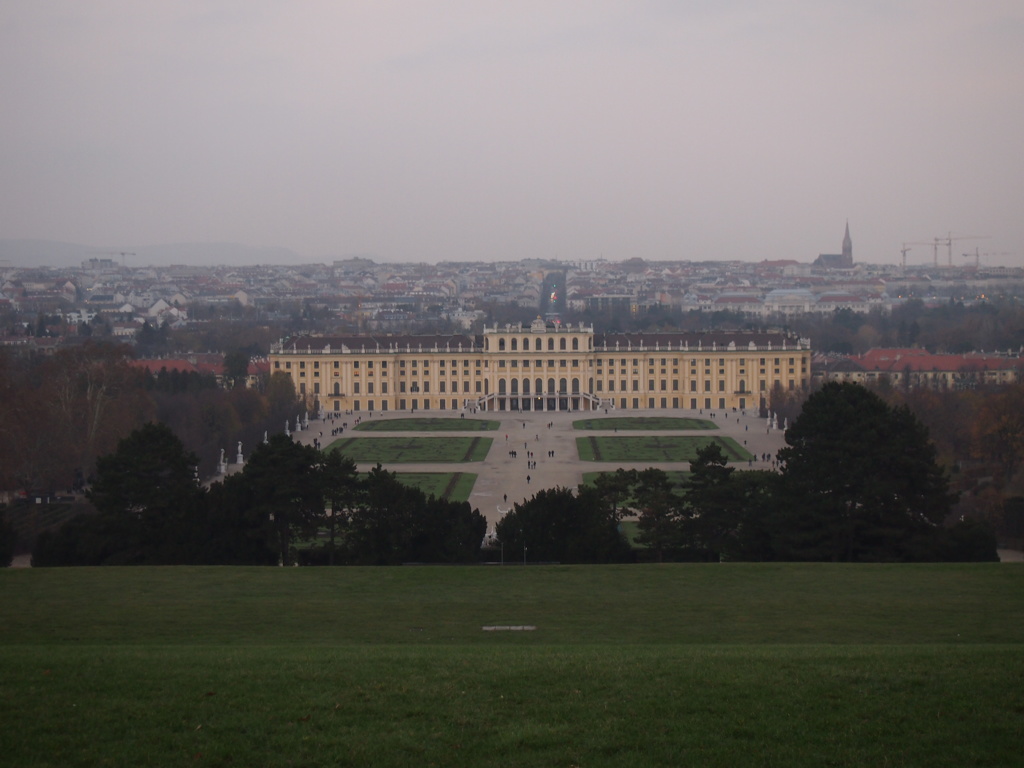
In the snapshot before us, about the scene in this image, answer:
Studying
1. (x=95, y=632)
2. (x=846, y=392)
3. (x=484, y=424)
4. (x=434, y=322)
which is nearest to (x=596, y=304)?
(x=434, y=322)

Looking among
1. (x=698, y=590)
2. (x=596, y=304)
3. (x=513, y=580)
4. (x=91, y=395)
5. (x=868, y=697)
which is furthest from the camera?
(x=596, y=304)

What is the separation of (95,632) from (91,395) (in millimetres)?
35211

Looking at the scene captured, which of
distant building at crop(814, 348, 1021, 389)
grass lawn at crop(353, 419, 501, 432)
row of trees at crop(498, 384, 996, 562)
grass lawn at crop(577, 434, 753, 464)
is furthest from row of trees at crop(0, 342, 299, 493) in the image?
distant building at crop(814, 348, 1021, 389)

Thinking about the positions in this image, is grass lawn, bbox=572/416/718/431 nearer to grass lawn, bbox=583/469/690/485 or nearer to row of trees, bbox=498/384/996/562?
grass lawn, bbox=583/469/690/485

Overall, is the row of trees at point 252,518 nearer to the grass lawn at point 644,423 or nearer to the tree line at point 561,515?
the tree line at point 561,515

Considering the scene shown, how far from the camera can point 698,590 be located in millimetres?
18938

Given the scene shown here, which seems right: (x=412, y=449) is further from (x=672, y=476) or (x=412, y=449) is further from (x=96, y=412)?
(x=672, y=476)

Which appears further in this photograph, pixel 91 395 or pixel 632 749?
pixel 91 395

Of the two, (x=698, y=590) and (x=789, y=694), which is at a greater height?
(x=789, y=694)

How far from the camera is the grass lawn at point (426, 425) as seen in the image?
6272 cm

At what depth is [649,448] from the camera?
174ft

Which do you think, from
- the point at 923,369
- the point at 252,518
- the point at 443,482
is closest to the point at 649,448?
the point at 443,482

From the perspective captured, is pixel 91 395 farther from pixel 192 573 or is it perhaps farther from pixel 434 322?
pixel 434 322

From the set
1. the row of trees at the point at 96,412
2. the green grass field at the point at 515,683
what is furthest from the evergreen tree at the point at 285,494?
the row of trees at the point at 96,412
